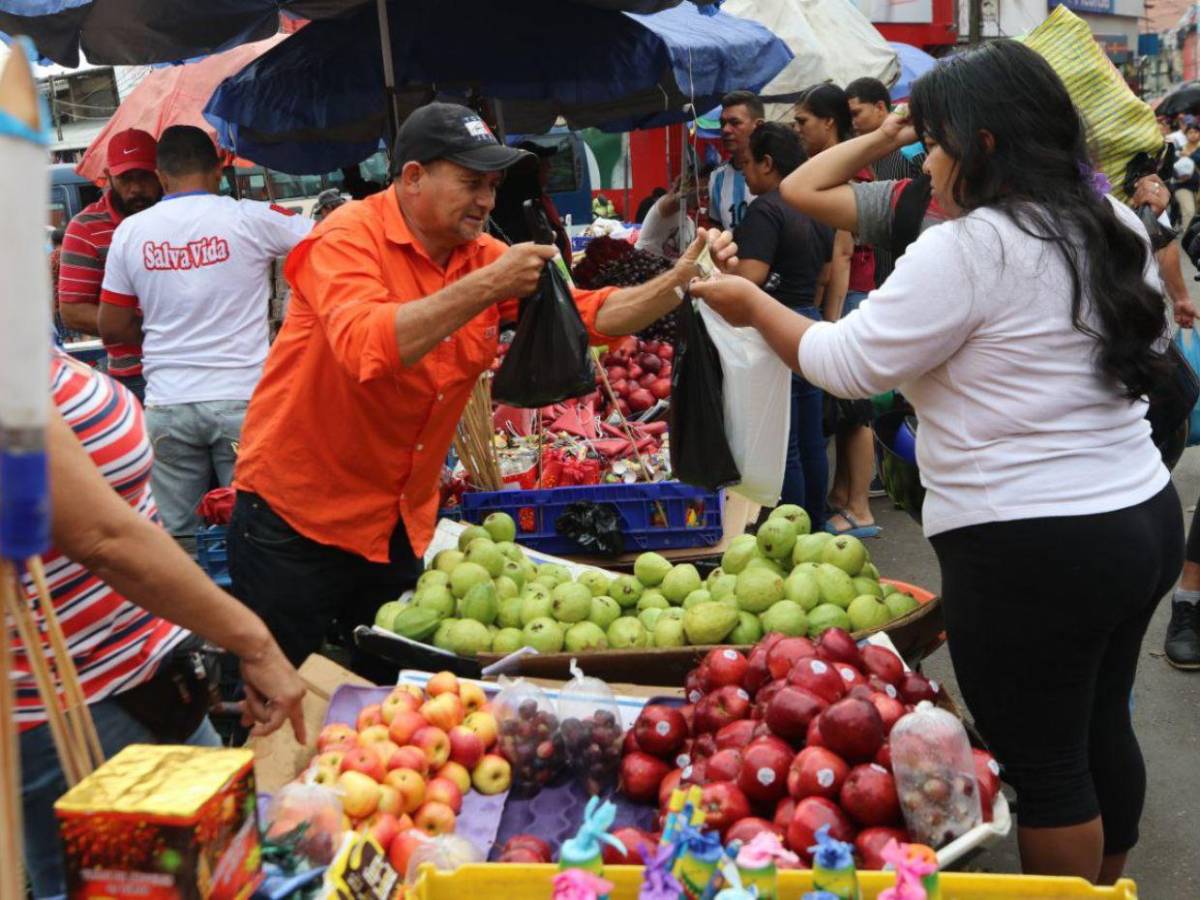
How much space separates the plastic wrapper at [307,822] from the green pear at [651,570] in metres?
1.87

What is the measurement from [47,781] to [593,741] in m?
1.19

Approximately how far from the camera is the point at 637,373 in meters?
7.32

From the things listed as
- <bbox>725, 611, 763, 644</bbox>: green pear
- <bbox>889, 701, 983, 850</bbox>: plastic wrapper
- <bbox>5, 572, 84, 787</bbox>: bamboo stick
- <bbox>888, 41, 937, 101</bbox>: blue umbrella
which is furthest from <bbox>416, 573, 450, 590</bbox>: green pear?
<bbox>888, 41, 937, 101</bbox>: blue umbrella

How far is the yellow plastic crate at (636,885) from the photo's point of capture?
193 cm

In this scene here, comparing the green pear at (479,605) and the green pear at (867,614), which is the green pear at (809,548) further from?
the green pear at (479,605)

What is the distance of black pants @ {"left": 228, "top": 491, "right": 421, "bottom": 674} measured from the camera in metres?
3.43

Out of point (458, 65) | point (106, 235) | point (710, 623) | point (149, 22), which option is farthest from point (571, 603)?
point (458, 65)

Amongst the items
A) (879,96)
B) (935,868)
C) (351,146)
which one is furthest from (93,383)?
(351,146)

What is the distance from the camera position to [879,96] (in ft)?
23.1

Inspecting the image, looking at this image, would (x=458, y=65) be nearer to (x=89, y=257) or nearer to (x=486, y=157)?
(x=89, y=257)

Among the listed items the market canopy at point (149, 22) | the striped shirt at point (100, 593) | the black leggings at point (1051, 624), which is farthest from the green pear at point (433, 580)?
the market canopy at point (149, 22)

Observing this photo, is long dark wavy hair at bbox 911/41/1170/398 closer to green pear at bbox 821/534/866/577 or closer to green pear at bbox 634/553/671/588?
green pear at bbox 821/534/866/577

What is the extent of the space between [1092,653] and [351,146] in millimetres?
7899

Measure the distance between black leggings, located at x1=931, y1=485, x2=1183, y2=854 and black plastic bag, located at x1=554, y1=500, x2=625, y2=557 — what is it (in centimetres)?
236
